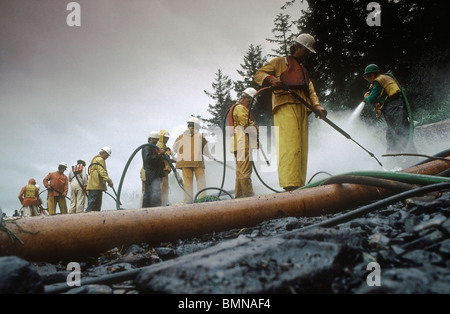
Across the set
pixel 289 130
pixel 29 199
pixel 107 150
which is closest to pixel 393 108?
pixel 289 130

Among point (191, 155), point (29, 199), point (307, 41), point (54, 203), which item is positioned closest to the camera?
point (307, 41)

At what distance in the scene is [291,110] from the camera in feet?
11.2

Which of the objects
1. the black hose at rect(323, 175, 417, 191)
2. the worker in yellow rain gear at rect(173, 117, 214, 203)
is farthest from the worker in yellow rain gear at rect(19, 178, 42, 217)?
the black hose at rect(323, 175, 417, 191)

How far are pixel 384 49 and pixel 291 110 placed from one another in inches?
347

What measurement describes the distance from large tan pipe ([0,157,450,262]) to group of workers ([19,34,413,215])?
46.6 inches

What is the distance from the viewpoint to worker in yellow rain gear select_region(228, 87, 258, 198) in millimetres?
4621

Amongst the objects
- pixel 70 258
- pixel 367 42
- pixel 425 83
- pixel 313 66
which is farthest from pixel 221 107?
pixel 70 258

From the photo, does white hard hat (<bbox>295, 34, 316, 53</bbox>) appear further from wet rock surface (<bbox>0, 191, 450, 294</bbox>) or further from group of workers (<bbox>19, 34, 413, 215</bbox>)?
wet rock surface (<bbox>0, 191, 450, 294</bbox>)

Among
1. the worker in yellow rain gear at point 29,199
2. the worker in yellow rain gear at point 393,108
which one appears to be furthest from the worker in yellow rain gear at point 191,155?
the worker in yellow rain gear at point 29,199

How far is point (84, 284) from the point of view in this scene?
103 cm
